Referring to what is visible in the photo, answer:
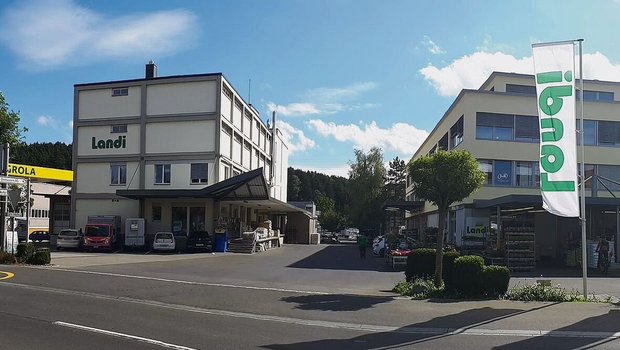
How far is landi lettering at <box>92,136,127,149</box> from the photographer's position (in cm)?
4516

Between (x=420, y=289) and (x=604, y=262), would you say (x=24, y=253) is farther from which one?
(x=604, y=262)

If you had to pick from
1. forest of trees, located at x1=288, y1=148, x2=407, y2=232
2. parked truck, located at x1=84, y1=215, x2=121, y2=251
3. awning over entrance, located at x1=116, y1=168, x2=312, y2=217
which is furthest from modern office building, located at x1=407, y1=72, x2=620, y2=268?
forest of trees, located at x1=288, y1=148, x2=407, y2=232

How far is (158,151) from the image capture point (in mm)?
44125

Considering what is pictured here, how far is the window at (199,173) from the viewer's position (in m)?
42.8

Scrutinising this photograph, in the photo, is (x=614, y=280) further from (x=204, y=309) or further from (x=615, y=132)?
(x=615, y=132)

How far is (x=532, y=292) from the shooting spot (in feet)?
49.3

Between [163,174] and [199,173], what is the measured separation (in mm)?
3113

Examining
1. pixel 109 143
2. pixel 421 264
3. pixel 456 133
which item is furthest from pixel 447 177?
pixel 109 143

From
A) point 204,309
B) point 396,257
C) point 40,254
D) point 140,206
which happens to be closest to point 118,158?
point 140,206

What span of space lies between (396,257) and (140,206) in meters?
22.8

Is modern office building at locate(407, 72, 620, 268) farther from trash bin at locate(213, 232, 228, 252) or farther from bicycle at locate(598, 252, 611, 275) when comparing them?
trash bin at locate(213, 232, 228, 252)

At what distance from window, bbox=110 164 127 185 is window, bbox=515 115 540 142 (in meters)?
29.4

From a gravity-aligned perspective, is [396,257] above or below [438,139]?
below

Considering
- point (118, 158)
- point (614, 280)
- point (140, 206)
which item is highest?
point (118, 158)
